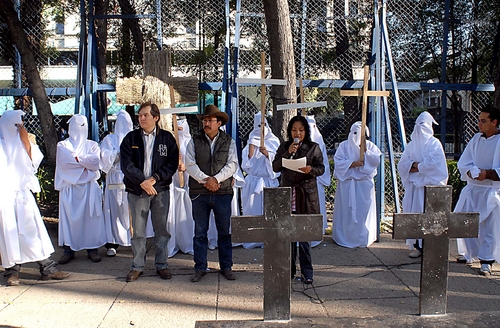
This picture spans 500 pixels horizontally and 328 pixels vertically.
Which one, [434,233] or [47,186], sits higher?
[434,233]

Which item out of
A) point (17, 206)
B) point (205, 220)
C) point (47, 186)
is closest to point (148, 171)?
point (205, 220)

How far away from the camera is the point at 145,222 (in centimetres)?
561

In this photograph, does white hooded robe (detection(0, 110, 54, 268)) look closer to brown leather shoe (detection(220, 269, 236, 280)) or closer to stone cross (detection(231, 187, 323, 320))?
brown leather shoe (detection(220, 269, 236, 280))

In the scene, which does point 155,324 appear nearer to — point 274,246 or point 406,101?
point 274,246

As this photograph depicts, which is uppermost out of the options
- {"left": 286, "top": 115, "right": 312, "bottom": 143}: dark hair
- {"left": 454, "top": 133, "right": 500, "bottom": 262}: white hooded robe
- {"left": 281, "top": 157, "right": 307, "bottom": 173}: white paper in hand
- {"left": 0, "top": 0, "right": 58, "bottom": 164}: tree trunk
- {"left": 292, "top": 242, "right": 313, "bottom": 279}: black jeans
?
{"left": 0, "top": 0, "right": 58, "bottom": 164}: tree trunk

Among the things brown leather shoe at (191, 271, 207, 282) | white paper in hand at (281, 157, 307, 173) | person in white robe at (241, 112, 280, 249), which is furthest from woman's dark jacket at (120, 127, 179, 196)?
person in white robe at (241, 112, 280, 249)

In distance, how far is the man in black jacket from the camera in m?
5.47

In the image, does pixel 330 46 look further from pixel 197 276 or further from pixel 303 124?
pixel 197 276

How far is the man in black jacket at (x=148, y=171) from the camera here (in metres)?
5.47

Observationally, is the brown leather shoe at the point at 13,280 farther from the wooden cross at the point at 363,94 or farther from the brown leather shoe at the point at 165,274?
the wooden cross at the point at 363,94

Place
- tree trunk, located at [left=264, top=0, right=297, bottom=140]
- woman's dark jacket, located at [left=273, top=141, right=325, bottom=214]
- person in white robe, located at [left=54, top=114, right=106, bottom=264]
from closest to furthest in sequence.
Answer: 1. woman's dark jacket, located at [left=273, top=141, right=325, bottom=214]
2. person in white robe, located at [left=54, top=114, right=106, bottom=264]
3. tree trunk, located at [left=264, top=0, right=297, bottom=140]

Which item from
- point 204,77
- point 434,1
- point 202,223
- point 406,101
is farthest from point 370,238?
point 434,1

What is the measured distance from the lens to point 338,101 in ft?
32.7

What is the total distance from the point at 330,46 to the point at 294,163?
15.2 ft
